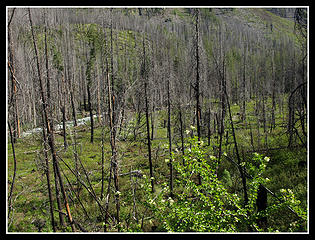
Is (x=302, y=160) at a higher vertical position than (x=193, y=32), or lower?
lower

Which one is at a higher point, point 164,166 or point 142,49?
point 142,49

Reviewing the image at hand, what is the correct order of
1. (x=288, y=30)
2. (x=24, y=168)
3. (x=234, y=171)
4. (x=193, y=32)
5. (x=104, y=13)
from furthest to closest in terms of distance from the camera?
(x=288, y=30), (x=24, y=168), (x=234, y=171), (x=193, y=32), (x=104, y=13)

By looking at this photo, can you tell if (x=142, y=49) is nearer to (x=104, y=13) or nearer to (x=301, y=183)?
(x=104, y=13)

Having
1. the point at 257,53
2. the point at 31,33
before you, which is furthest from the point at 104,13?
the point at 257,53

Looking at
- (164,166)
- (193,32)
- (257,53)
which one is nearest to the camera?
(193,32)

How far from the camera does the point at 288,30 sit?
402 feet

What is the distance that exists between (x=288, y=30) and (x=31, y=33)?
148945mm

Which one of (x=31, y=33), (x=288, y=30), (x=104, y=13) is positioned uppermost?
(x=288, y=30)

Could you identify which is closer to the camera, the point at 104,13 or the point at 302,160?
the point at 104,13

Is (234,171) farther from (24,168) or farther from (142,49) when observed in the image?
(24,168)

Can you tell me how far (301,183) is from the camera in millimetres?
10039
